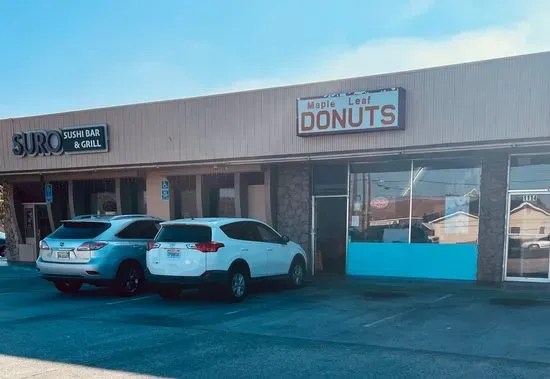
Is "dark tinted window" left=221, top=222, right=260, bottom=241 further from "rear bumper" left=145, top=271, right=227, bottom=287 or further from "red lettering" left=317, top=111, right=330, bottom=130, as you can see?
"red lettering" left=317, top=111, right=330, bottom=130

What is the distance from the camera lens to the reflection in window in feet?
42.5

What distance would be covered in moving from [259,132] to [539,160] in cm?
Result: 708

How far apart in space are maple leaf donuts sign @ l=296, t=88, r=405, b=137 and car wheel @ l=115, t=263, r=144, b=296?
5.35 meters

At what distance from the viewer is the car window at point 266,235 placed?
11.6m

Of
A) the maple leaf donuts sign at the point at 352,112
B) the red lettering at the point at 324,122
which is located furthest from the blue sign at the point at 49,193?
the red lettering at the point at 324,122

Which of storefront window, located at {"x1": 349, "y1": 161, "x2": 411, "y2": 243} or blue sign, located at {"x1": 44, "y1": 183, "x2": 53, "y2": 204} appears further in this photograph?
blue sign, located at {"x1": 44, "y1": 183, "x2": 53, "y2": 204}

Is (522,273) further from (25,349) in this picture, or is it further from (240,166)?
(25,349)

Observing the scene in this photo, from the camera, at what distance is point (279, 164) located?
15.2 metres

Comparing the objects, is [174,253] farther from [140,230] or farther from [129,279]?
[140,230]

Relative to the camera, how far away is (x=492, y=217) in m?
12.6

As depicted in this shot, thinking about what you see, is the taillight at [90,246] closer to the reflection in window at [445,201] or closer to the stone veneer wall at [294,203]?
the stone veneer wall at [294,203]

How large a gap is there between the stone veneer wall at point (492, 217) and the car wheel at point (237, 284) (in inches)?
242

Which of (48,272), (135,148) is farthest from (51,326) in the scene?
(135,148)

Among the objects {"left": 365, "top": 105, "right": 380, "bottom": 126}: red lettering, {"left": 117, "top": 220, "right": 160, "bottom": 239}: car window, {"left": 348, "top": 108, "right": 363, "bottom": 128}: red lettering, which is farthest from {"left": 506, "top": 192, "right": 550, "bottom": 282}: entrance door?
{"left": 117, "top": 220, "right": 160, "bottom": 239}: car window
